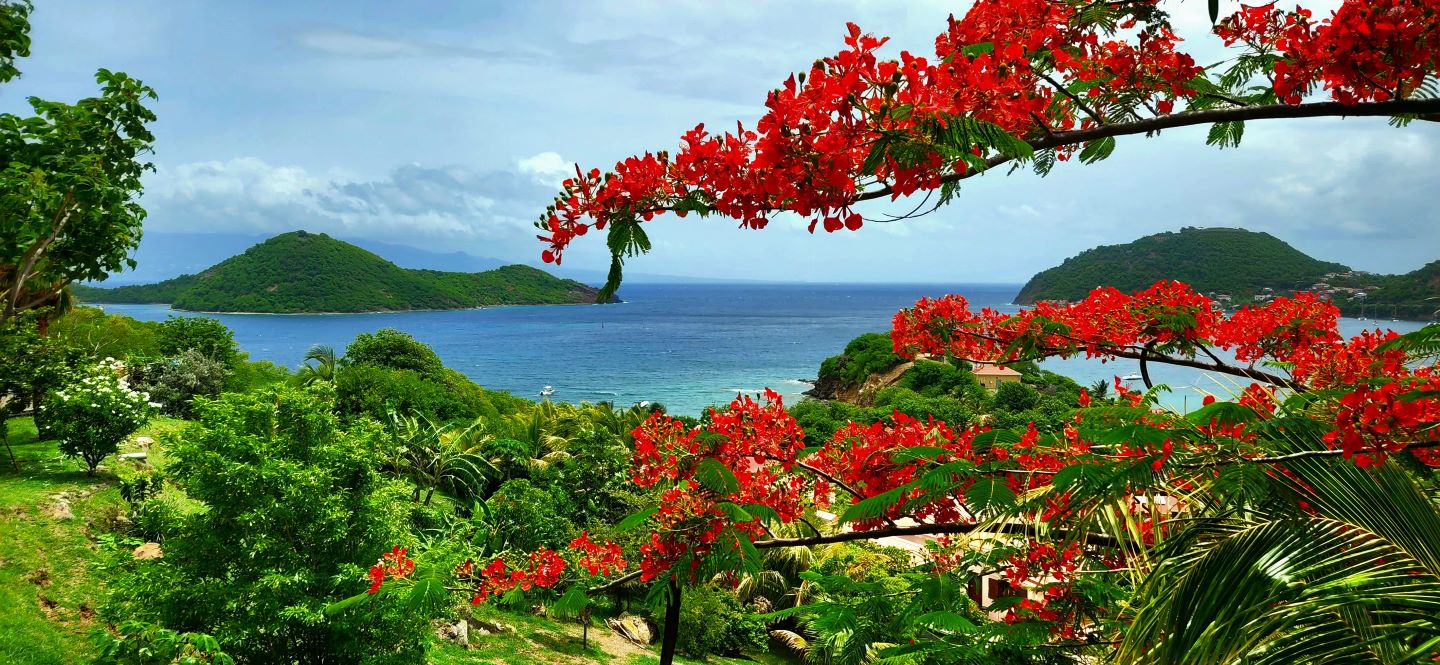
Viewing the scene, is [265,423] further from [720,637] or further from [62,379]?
[720,637]

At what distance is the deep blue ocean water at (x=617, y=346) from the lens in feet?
216

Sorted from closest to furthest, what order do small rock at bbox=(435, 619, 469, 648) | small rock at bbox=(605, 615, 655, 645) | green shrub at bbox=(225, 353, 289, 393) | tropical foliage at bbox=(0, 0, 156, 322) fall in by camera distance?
tropical foliage at bbox=(0, 0, 156, 322), small rock at bbox=(435, 619, 469, 648), small rock at bbox=(605, 615, 655, 645), green shrub at bbox=(225, 353, 289, 393)

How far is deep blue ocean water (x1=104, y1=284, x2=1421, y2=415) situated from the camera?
216 ft

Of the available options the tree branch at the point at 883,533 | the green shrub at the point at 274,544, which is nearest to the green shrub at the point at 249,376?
the green shrub at the point at 274,544

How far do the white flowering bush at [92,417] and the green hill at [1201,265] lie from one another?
26.2 m

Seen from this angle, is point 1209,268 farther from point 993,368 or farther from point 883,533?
point 883,533

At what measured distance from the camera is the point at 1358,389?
5.70 feet

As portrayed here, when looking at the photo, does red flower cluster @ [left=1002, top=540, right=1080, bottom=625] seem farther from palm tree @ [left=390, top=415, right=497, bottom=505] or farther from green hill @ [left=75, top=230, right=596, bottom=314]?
green hill @ [left=75, top=230, right=596, bottom=314]

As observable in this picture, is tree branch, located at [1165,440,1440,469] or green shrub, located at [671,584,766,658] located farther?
green shrub, located at [671,584,766,658]

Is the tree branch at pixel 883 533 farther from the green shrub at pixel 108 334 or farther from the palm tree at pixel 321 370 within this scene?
the green shrub at pixel 108 334

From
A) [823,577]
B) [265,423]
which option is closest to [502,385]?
[265,423]

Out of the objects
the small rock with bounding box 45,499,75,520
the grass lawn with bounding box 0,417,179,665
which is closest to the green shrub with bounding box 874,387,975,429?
the grass lawn with bounding box 0,417,179,665

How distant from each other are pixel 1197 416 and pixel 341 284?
13182 centimetres

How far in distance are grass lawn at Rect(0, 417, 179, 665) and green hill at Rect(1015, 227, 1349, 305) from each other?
26.4 meters
